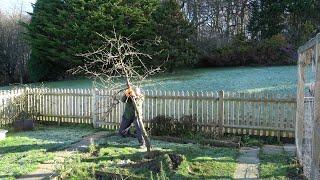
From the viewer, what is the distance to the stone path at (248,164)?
638 centimetres

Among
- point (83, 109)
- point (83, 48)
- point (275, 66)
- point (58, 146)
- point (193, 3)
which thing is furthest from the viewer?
point (193, 3)

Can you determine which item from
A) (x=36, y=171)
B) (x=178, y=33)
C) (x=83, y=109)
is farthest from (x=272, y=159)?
(x=178, y=33)

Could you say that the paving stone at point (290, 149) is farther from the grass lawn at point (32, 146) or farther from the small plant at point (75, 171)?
the grass lawn at point (32, 146)

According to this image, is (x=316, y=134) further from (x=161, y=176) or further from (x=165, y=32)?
(x=165, y=32)

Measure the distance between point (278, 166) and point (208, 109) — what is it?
11.1 ft

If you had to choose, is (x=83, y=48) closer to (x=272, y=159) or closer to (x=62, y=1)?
(x=62, y=1)

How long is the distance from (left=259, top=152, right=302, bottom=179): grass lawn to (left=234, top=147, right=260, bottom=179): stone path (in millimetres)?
105

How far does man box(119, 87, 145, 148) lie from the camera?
8.23m

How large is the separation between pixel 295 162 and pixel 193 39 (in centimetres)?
1951

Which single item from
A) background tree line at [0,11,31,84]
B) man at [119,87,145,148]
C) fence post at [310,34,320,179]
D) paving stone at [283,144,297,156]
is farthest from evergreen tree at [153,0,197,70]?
fence post at [310,34,320,179]

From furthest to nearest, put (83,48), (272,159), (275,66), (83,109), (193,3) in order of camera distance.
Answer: (193,3), (275,66), (83,48), (83,109), (272,159)

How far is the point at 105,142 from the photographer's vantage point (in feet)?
29.6

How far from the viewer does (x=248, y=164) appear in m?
7.12

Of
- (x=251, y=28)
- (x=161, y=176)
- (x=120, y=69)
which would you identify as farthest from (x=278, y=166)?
(x=251, y=28)
